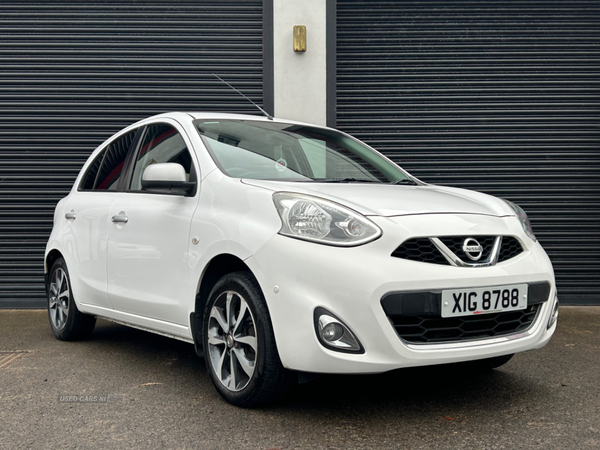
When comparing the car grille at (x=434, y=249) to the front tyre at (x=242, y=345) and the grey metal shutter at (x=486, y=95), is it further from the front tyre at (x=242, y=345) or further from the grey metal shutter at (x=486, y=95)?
the grey metal shutter at (x=486, y=95)

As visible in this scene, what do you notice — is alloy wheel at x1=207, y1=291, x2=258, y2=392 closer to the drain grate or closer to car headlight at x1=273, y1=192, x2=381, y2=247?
car headlight at x1=273, y1=192, x2=381, y2=247

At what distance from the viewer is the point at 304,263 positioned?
2.77 m

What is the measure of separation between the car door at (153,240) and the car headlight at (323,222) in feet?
2.53

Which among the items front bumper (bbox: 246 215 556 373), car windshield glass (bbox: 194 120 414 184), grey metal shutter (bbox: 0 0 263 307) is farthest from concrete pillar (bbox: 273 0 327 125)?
front bumper (bbox: 246 215 556 373)

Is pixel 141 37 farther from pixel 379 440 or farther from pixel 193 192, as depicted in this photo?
pixel 379 440

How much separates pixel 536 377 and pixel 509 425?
1012 mm

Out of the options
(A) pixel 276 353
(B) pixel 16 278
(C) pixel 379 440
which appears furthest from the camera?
(B) pixel 16 278

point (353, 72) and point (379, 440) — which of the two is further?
point (353, 72)

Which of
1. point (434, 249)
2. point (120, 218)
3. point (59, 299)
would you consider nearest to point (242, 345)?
point (434, 249)

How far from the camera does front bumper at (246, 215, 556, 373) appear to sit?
8.86 ft

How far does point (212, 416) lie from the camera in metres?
3.06

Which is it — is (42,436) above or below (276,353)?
below

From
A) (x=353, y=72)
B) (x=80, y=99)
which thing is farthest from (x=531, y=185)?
(x=80, y=99)

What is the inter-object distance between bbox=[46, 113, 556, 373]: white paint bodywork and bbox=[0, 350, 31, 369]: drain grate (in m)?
0.85
